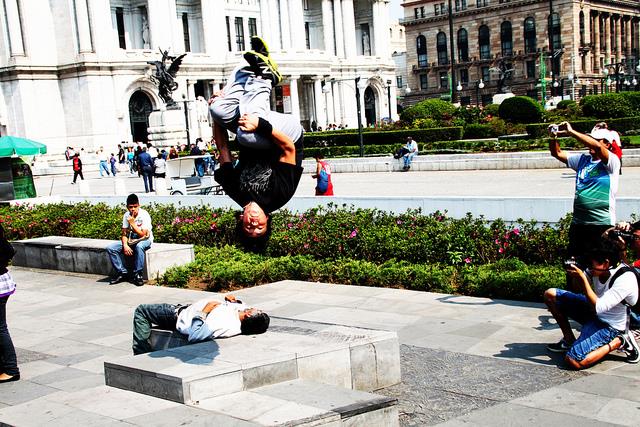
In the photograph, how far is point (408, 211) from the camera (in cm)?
1423

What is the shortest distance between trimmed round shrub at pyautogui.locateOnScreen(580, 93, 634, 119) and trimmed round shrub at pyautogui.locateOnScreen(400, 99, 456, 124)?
796cm

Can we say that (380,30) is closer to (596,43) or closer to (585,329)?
(596,43)

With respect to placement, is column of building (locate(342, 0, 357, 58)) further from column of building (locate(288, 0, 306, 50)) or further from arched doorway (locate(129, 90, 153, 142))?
arched doorway (locate(129, 90, 153, 142))

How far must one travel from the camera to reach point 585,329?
7969mm

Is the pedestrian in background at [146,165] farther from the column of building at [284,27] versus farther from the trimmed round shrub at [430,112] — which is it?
the column of building at [284,27]

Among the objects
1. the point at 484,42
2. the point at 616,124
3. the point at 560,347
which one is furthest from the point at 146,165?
the point at 484,42

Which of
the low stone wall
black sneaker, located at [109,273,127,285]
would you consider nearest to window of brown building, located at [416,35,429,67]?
the low stone wall

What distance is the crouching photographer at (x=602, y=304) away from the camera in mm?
7781

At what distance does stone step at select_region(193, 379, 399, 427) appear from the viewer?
6059 mm

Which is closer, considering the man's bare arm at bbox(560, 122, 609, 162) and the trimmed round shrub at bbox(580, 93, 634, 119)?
the man's bare arm at bbox(560, 122, 609, 162)

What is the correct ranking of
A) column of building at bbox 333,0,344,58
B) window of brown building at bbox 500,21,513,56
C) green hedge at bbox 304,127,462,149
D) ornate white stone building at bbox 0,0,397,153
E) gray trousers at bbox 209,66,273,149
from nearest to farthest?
gray trousers at bbox 209,66,273,149 < green hedge at bbox 304,127,462,149 < ornate white stone building at bbox 0,0,397,153 < column of building at bbox 333,0,344,58 < window of brown building at bbox 500,21,513,56

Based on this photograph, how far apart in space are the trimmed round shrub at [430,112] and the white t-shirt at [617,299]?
3703 centimetres

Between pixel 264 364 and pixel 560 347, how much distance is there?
3.30 meters

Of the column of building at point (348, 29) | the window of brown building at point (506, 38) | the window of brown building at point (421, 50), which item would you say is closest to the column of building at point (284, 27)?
the column of building at point (348, 29)
